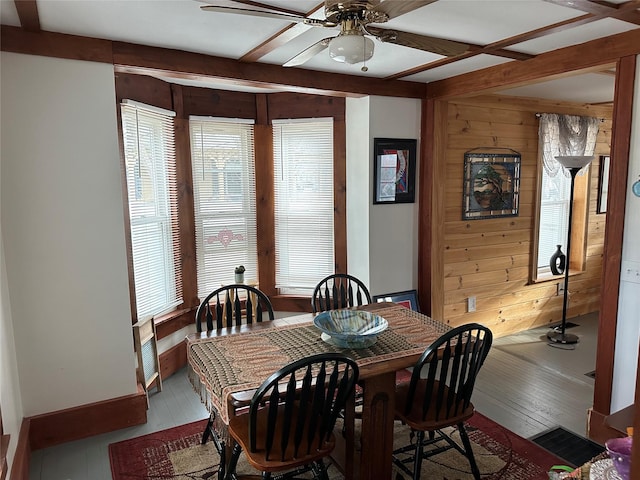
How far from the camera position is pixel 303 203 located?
165 inches

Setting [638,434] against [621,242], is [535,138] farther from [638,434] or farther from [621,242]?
[638,434]

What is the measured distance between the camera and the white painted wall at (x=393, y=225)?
3770 mm

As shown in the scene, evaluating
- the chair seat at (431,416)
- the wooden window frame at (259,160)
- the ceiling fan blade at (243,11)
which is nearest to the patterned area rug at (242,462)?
the chair seat at (431,416)

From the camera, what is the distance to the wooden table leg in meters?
2.15

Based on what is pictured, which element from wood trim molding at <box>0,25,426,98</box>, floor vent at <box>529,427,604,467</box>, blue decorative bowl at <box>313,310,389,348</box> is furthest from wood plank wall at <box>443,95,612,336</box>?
blue decorative bowl at <box>313,310,389,348</box>

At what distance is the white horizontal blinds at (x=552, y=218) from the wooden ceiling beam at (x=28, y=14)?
181 inches

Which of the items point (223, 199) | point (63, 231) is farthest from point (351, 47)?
point (223, 199)

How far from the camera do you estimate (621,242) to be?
2641 mm

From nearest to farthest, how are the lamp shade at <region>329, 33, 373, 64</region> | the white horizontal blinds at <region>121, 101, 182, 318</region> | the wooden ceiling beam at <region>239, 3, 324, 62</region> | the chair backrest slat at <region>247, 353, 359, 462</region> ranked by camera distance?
1. the lamp shade at <region>329, 33, 373, 64</region>
2. the chair backrest slat at <region>247, 353, 359, 462</region>
3. the wooden ceiling beam at <region>239, 3, 324, 62</region>
4. the white horizontal blinds at <region>121, 101, 182, 318</region>

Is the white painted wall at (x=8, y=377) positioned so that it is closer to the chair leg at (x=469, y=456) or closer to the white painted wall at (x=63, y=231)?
the white painted wall at (x=63, y=231)

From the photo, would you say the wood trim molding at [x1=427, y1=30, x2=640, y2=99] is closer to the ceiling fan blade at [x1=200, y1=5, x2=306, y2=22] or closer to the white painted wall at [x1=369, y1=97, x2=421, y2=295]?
the white painted wall at [x1=369, y1=97, x2=421, y2=295]

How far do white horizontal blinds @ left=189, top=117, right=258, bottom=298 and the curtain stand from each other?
9.61ft

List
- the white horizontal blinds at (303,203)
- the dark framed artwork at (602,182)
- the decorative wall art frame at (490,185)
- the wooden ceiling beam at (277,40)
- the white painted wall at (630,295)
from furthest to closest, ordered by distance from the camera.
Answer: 1. the dark framed artwork at (602,182)
2. the decorative wall art frame at (490,185)
3. the white horizontal blinds at (303,203)
4. the white painted wall at (630,295)
5. the wooden ceiling beam at (277,40)

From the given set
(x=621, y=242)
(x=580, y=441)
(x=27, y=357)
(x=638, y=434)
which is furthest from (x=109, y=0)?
(x=580, y=441)
